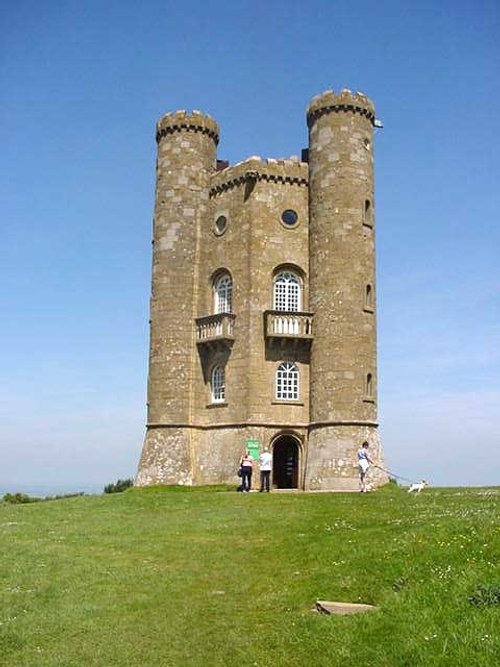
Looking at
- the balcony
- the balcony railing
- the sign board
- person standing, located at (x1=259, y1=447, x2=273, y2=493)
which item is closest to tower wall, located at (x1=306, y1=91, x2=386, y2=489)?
the balcony railing

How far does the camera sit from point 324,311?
124ft

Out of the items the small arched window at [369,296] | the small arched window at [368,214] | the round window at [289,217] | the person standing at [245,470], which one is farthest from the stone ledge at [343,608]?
the round window at [289,217]

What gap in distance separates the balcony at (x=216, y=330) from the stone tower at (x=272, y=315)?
0.20 ft

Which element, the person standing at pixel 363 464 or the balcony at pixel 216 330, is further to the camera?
the balcony at pixel 216 330

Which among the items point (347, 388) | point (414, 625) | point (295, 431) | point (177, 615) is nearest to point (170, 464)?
point (295, 431)

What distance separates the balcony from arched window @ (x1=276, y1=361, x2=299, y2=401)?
2919 millimetres

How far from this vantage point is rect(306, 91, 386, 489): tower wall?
3647cm

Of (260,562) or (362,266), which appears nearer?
(260,562)

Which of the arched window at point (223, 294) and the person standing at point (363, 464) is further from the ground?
the arched window at point (223, 294)

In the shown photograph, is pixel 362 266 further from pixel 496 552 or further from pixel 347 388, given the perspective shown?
pixel 496 552

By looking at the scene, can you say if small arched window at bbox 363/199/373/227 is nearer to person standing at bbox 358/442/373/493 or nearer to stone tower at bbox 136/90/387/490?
stone tower at bbox 136/90/387/490

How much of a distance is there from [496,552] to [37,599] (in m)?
8.43

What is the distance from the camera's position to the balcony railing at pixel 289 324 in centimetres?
3791

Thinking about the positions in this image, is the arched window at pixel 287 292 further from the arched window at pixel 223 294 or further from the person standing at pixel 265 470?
the person standing at pixel 265 470
